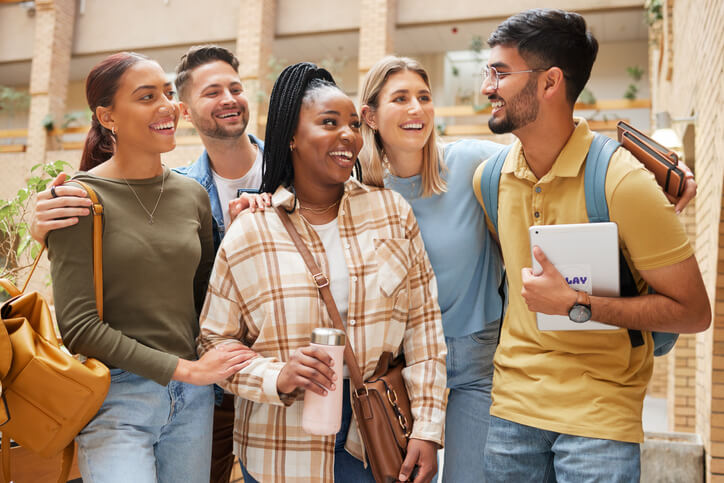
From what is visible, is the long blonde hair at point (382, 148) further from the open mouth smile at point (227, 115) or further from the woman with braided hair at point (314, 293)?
the open mouth smile at point (227, 115)

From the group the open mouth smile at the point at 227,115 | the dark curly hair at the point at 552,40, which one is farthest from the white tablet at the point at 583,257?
the open mouth smile at the point at 227,115

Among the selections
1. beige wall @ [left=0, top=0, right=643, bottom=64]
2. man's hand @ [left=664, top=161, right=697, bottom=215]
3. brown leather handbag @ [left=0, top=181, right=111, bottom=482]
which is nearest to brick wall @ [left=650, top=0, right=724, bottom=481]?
man's hand @ [left=664, top=161, right=697, bottom=215]

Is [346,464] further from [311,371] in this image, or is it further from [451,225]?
[451,225]

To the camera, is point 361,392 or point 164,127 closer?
point 361,392

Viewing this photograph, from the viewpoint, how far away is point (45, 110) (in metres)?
13.7

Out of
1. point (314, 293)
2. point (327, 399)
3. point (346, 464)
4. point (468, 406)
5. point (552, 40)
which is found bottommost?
point (346, 464)

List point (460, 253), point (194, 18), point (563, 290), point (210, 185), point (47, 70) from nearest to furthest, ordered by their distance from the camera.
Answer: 1. point (563, 290)
2. point (460, 253)
3. point (210, 185)
4. point (194, 18)
5. point (47, 70)

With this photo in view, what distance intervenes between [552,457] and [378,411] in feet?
1.73

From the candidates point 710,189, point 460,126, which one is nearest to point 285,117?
point 710,189

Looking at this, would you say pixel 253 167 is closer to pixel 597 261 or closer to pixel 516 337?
pixel 516 337

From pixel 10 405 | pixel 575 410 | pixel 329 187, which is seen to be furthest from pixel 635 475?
pixel 10 405

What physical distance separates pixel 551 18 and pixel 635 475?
1243 millimetres

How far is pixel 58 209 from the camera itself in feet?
5.43

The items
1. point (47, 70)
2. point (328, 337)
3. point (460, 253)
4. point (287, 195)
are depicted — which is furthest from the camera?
point (47, 70)
